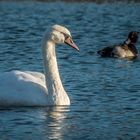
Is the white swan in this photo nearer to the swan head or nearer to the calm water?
the swan head

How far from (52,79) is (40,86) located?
10.4 inches

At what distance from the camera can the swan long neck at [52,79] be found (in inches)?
632

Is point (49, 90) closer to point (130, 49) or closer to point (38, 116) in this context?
point (38, 116)

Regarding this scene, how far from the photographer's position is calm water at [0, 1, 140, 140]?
14.0 metres

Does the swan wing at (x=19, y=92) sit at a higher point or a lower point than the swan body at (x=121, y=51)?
higher

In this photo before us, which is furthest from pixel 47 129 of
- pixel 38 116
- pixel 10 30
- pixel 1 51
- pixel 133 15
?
pixel 133 15

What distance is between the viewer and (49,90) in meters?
16.0

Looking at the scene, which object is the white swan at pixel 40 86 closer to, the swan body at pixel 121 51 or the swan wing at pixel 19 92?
the swan wing at pixel 19 92

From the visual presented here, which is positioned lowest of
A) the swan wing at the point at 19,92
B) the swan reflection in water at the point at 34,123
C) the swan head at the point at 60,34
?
the swan reflection in water at the point at 34,123

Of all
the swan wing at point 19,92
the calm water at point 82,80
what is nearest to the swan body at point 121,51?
the calm water at point 82,80

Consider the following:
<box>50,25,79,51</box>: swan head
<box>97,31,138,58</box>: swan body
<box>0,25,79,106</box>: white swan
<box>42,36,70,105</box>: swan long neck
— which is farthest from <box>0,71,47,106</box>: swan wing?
<box>97,31,138,58</box>: swan body

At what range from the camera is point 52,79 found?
52.9ft

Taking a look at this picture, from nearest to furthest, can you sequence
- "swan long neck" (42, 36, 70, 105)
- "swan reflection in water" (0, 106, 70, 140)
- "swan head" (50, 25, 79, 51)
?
"swan reflection in water" (0, 106, 70, 140), "swan long neck" (42, 36, 70, 105), "swan head" (50, 25, 79, 51)

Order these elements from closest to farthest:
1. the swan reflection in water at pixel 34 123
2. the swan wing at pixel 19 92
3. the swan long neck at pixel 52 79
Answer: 1. the swan reflection in water at pixel 34 123
2. the swan wing at pixel 19 92
3. the swan long neck at pixel 52 79
